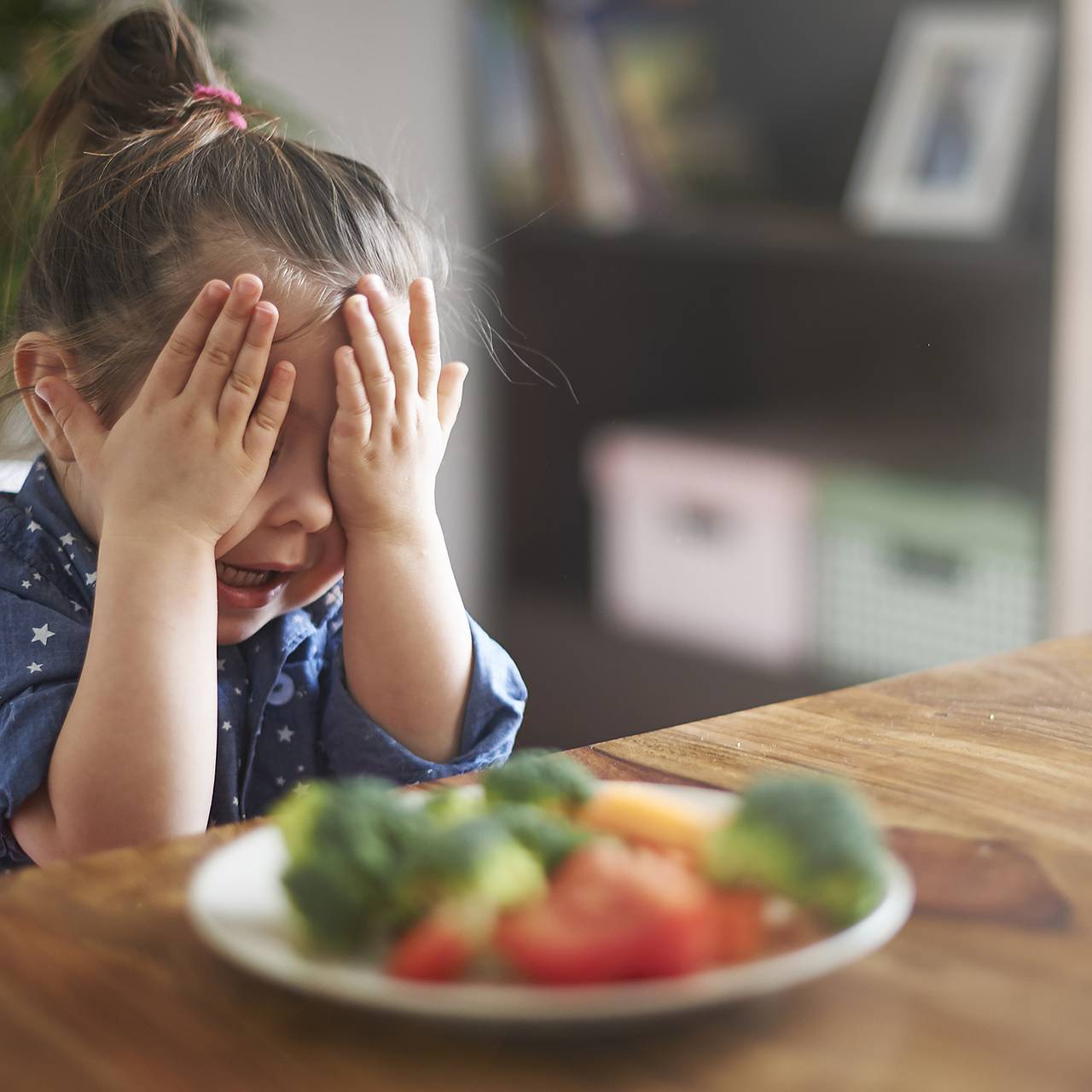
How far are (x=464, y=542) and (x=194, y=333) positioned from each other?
206 centimetres

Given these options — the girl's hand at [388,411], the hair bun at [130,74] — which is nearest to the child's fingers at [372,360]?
the girl's hand at [388,411]

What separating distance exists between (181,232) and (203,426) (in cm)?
14

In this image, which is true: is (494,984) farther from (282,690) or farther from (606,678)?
(606,678)

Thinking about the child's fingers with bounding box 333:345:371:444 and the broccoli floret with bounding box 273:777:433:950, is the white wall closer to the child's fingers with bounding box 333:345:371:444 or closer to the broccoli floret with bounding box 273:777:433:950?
the child's fingers with bounding box 333:345:371:444

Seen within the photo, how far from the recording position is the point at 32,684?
841mm

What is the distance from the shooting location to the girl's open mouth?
90 cm

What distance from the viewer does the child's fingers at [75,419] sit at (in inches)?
34.1

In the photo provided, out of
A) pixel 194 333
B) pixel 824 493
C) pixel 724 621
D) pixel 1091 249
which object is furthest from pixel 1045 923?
pixel 724 621

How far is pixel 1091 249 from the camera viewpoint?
6.10ft

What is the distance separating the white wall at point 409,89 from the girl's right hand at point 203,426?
176 centimetres

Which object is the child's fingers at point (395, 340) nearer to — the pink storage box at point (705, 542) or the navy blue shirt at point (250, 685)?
the navy blue shirt at point (250, 685)

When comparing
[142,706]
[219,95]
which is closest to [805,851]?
[142,706]

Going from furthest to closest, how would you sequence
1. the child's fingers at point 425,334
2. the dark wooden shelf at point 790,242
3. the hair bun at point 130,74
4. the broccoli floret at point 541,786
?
the dark wooden shelf at point 790,242 → the hair bun at point 130,74 → the child's fingers at point 425,334 → the broccoli floret at point 541,786

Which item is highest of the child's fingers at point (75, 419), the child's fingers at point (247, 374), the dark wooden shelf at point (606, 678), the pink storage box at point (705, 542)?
the child's fingers at point (247, 374)
